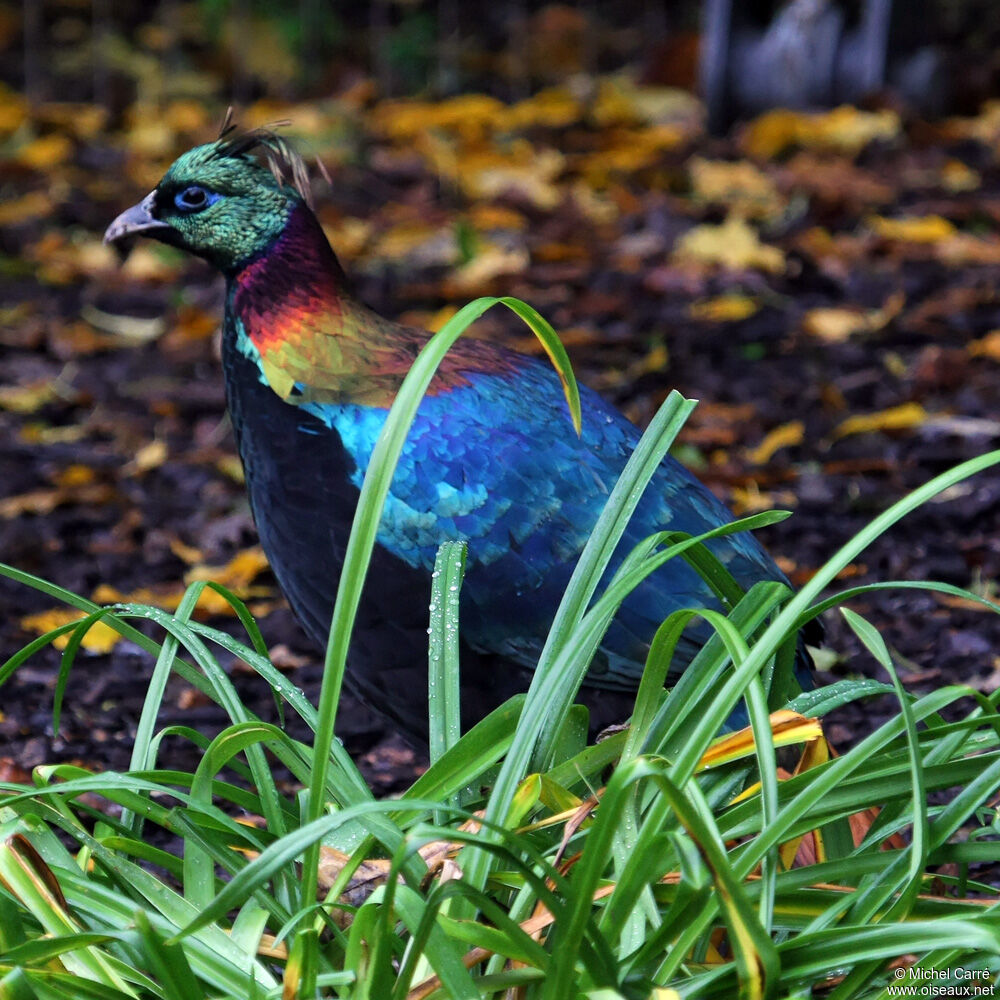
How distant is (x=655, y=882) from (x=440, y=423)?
0.89 metres

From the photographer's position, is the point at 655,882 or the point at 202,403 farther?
the point at 202,403

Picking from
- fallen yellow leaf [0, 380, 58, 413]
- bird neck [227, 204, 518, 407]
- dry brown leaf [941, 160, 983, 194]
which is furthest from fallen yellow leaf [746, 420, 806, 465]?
fallen yellow leaf [0, 380, 58, 413]

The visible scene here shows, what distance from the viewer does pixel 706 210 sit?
5.40 m

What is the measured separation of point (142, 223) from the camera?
2568 mm

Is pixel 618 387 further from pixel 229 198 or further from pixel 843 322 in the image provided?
pixel 229 198

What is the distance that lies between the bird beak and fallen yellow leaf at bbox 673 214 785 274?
8.82ft

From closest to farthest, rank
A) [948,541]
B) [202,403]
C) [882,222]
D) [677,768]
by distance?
[677,768] < [948,541] < [202,403] < [882,222]

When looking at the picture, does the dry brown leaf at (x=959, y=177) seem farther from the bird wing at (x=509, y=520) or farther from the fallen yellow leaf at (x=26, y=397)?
the bird wing at (x=509, y=520)

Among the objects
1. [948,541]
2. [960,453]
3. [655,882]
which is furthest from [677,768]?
[960,453]

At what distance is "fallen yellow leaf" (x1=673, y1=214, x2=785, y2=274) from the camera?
493cm

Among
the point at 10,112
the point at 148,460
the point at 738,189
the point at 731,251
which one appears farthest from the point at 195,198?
the point at 10,112

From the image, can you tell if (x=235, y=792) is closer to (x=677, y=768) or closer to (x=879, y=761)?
(x=677, y=768)

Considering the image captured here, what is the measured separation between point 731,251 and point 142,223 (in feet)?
9.13

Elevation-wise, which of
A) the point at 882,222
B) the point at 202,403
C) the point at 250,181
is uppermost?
the point at 250,181
